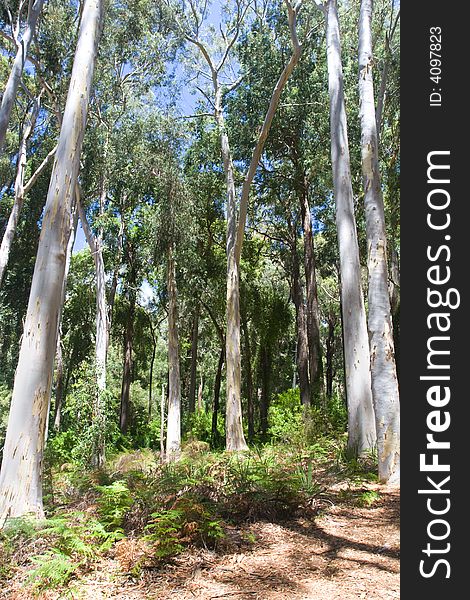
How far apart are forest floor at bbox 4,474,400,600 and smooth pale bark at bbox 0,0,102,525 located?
1.74m

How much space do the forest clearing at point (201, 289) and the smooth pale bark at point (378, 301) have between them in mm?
33

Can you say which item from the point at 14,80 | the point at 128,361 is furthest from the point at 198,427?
the point at 14,80

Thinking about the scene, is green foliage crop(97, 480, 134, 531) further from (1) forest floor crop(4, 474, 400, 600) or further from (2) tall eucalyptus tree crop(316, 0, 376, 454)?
(2) tall eucalyptus tree crop(316, 0, 376, 454)

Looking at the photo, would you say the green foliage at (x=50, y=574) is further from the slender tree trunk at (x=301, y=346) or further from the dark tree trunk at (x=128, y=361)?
the dark tree trunk at (x=128, y=361)

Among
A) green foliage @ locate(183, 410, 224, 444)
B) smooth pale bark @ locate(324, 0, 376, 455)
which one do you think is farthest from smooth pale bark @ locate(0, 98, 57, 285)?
Result: green foliage @ locate(183, 410, 224, 444)

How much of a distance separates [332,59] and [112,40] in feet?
37.9

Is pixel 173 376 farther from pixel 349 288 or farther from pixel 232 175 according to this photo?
pixel 349 288

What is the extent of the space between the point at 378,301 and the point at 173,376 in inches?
458

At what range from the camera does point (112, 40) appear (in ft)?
59.4

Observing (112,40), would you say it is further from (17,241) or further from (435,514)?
(435,514)

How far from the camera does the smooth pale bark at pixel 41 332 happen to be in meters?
5.32

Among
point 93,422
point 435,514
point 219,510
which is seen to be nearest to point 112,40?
point 93,422

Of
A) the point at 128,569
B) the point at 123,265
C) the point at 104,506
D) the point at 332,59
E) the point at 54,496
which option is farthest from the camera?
the point at 123,265

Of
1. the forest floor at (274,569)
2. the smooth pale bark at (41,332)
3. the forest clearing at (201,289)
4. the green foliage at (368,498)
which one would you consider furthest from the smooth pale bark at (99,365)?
the forest floor at (274,569)
